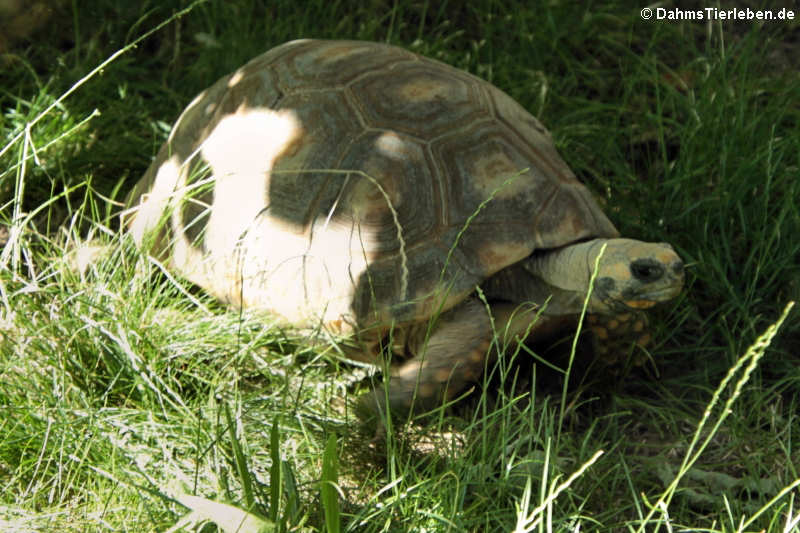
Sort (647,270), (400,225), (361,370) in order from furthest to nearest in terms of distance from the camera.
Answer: (361,370)
(400,225)
(647,270)

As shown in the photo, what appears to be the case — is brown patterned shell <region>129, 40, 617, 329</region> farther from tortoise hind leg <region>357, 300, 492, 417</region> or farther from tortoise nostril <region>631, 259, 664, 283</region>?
tortoise nostril <region>631, 259, 664, 283</region>

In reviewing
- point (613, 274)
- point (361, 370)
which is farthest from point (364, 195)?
point (613, 274)

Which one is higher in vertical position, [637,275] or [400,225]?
[400,225]

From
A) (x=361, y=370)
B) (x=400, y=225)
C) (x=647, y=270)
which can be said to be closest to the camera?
(x=647, y=270)

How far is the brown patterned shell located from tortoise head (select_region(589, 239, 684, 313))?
8.6 inches

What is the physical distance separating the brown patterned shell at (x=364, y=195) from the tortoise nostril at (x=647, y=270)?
29 centimetres

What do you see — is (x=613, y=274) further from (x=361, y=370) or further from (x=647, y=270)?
(x=361, y=370)

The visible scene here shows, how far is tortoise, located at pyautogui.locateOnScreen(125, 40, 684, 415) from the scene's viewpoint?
9.68 ft

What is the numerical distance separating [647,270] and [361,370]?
0.95m

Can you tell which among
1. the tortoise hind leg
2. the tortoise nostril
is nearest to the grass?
the tortoise hind leg

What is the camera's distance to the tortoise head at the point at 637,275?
112 inches

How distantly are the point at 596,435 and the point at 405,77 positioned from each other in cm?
134

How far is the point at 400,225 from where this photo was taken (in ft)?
9.83

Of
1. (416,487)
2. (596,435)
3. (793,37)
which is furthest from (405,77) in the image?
(793,37)
